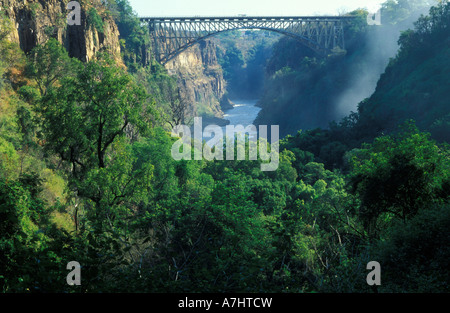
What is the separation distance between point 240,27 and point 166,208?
59825 mm

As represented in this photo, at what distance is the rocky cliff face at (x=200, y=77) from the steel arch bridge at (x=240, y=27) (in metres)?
18.2

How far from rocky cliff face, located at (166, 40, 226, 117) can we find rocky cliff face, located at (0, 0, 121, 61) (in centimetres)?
4559

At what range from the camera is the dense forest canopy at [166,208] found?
32.7ft

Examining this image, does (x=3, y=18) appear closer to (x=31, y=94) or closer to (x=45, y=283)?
(x=31, y=94)

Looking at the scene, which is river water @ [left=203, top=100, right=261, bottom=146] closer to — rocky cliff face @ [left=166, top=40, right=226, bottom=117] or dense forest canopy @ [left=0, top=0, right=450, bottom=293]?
rocky cliff face @ [left=166, top=40, right=226, bottom=117]

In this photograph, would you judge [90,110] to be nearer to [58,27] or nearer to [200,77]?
[58,27]

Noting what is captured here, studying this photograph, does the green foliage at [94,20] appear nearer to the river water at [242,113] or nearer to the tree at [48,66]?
the tree at [48,66]

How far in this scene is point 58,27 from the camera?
41750 millimetres

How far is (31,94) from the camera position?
3033 cm

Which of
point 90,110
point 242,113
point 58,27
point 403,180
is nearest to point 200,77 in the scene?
point 242,113

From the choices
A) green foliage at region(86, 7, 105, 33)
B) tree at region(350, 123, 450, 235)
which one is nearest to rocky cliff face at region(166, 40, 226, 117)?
green foliage at region(86, 7, 105, 33)

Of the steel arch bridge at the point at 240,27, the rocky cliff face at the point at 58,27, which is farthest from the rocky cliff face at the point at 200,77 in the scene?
the rocky cliff face at the point at 58,27

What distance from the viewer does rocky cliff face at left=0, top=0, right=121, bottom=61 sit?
37750mm
